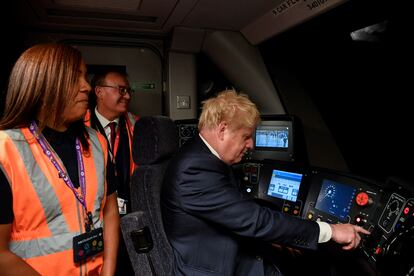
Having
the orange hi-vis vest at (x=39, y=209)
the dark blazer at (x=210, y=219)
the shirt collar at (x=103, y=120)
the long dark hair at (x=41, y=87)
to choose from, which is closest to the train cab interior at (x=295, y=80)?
the dark blazer at (x=210, y=219)

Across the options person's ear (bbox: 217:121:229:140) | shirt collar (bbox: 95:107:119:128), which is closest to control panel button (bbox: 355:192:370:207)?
person's ear (bbox: 217:121:229:140)

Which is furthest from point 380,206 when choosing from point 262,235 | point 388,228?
point 262,235

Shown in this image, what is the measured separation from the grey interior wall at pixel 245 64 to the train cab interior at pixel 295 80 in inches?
0.4

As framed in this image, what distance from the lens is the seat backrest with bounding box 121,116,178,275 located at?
1444 millimetres

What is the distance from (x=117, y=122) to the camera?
2.55 m

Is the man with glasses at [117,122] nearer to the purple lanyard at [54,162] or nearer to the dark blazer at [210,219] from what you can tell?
the dark blazer at [210,219]

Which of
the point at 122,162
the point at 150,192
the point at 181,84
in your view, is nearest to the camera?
the point at 150,192

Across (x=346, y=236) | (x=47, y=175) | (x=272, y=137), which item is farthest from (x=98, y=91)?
(x=346, y=236)

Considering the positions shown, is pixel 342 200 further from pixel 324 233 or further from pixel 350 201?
pixel 324 233

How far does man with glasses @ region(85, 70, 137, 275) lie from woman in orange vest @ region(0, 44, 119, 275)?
1125mm

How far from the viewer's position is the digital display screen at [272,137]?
2393 mm

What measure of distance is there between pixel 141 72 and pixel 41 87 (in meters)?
2.28

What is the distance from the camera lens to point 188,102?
321cm

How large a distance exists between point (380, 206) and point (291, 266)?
82 cm
